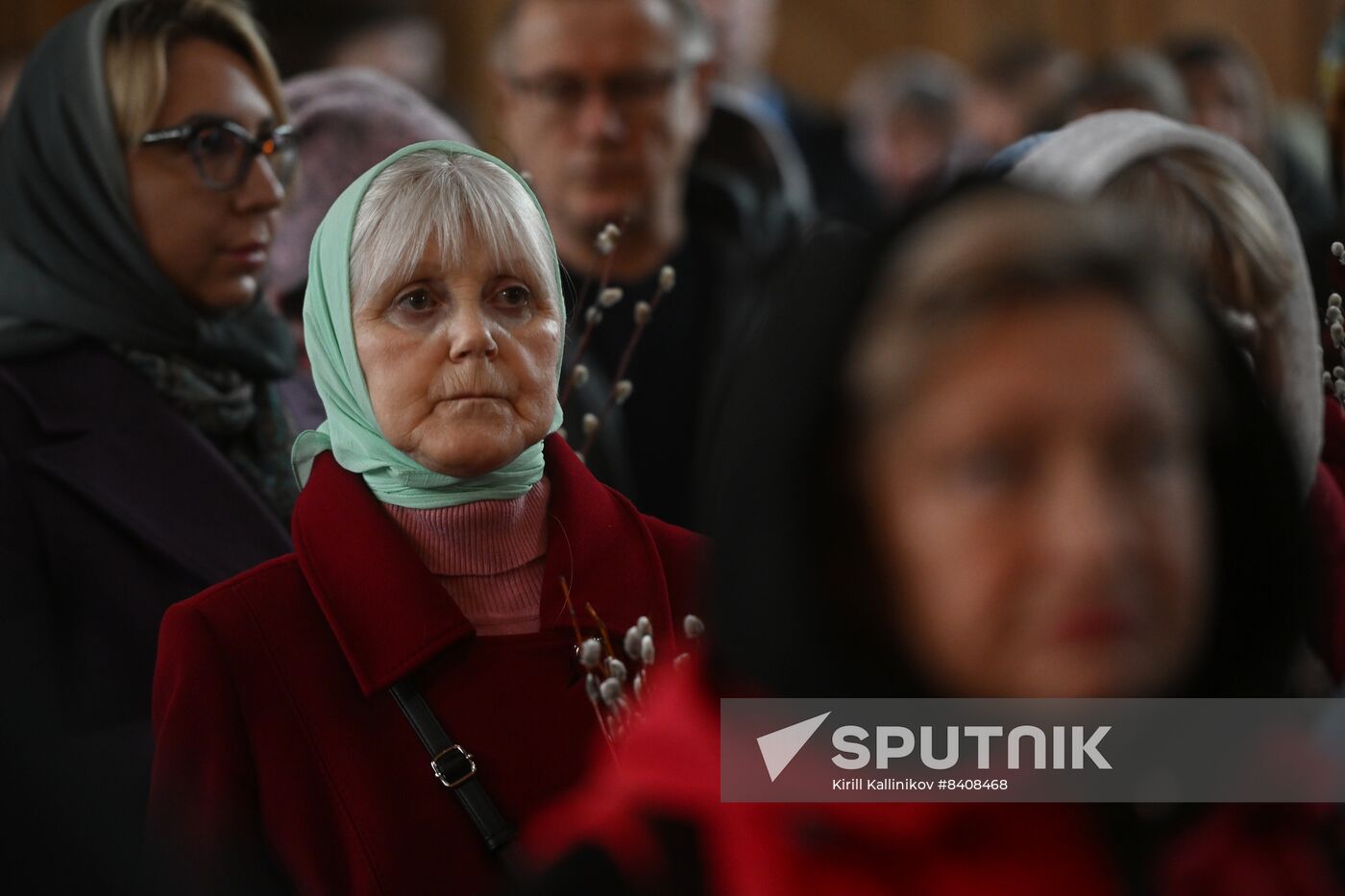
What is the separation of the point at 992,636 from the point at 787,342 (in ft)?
0.68

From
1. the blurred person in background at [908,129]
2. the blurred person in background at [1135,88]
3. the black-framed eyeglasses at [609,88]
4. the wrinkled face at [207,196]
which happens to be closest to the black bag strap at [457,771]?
the wrinkled face at [207,196]

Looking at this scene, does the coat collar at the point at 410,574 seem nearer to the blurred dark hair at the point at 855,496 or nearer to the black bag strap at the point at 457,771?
the black bag strap at the point at 457,771

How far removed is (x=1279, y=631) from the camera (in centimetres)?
105

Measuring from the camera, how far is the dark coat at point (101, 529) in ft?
5.94

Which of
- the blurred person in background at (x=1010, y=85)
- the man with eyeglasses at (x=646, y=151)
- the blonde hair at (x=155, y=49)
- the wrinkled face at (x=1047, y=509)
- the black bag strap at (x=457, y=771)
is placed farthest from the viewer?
the blurred person in background at (x=1010, y=85)

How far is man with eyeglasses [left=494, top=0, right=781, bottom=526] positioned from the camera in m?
2.70

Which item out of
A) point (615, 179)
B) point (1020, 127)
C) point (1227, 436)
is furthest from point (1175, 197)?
point (1020, 127)

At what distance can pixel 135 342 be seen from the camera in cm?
217

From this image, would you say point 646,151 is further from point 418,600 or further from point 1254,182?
point 418,600

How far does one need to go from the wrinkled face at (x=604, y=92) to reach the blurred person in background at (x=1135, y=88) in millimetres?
853

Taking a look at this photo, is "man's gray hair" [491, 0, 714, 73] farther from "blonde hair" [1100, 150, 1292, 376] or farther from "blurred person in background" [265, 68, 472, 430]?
"blonde hair" [1100, 150, 1292, 376]

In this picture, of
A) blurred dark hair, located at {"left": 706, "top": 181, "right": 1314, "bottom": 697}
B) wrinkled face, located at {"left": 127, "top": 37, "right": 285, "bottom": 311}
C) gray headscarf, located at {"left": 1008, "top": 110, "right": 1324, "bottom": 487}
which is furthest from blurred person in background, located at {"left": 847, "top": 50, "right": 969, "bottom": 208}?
blurred dark hair, located at {"left": 706, "top": 181, "right": 1314, "bottom": 697}

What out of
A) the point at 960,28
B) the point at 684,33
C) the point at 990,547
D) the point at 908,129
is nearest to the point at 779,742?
the point at 990,547

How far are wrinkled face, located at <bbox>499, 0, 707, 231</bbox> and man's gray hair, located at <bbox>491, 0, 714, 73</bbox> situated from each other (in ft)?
0.11
